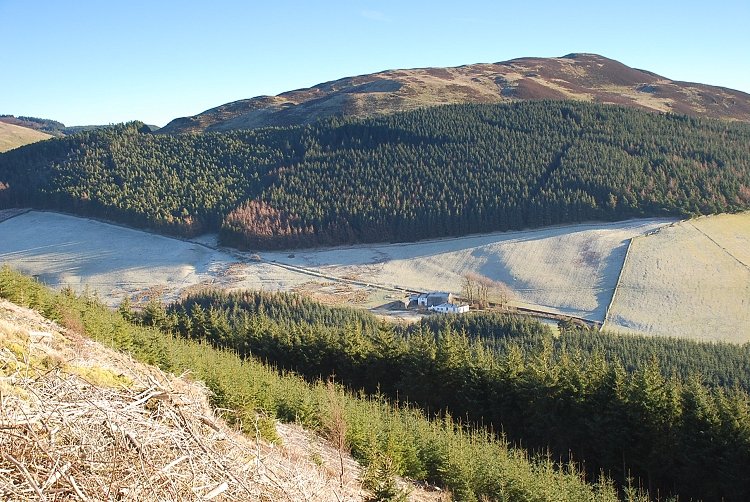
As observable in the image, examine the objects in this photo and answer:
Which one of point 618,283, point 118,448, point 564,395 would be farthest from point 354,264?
point 118,448

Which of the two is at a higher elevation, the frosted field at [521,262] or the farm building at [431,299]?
the frosted field at [521,262]

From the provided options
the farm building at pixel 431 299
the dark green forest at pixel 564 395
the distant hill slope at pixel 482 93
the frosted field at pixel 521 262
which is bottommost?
the farm building at pixel 431 299

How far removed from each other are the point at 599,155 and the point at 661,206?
1522cm

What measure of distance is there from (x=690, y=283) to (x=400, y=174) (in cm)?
4617

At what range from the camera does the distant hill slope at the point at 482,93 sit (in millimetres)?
126312

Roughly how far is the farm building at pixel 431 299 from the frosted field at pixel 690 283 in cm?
1601

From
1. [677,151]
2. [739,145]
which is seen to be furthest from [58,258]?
[739,145]

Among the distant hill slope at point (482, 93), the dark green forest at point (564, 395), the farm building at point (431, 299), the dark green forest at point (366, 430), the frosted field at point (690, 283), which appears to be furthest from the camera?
the distant hill slope at point (482, 93)

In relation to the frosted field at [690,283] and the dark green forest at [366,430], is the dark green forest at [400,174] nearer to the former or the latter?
the frosted field at [690,283]

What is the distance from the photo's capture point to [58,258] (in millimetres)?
77312

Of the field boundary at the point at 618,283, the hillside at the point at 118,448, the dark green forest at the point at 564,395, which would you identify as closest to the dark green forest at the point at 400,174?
the field boundary at the point at 618,283

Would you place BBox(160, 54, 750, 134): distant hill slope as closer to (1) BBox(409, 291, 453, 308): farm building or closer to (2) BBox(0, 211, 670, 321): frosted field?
(2) BBox(0, 211, 670, 321): frosted field

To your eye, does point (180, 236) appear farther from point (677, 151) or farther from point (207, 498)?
point (207, 498)

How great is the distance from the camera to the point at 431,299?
61.2 meters
